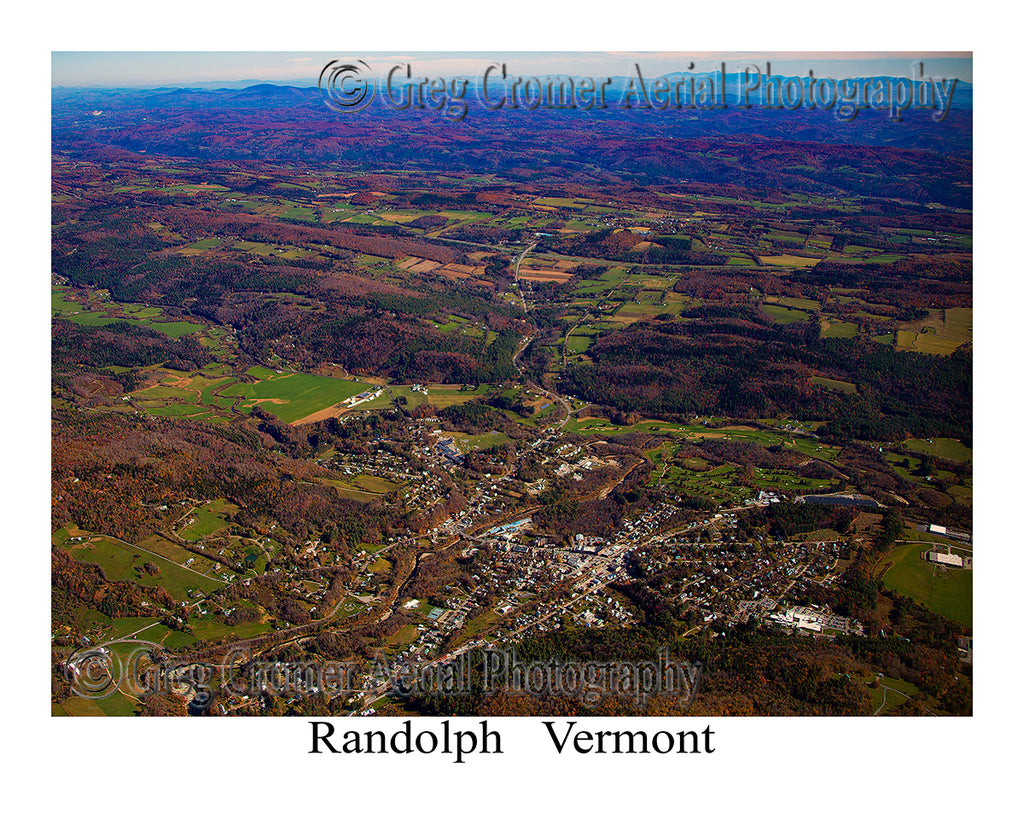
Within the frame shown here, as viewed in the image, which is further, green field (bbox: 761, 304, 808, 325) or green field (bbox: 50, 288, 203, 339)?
green field (bbox: 50, 288, 203, 339)

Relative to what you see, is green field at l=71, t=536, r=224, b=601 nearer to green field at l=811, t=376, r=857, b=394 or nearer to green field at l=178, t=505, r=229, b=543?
green field at l=178, t=505, r=229, b=543

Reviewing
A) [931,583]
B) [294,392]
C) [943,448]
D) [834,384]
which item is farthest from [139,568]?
[834,384]

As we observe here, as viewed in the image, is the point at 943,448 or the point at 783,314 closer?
the point at 943,448

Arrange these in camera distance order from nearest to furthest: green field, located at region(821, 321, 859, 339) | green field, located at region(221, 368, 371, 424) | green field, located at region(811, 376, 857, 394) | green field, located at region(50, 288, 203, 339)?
1. green field, located at region(221, 368, 371, 424)
2. green field, located at region(811, 376, 857, 394)
3. green field, located at region(821, 321, 859, 339)
4. green field, located at region(50, 288, 203, 339)

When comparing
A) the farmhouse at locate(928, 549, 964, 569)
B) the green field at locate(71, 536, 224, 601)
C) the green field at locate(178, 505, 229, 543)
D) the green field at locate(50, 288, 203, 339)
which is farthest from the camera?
the green field at locate(50, 288, 203, 339)

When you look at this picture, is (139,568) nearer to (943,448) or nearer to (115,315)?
(943,448)

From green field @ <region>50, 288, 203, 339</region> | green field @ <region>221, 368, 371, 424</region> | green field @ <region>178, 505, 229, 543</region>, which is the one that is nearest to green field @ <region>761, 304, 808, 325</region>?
green field @ <region>221, 368, 371, 424</region>

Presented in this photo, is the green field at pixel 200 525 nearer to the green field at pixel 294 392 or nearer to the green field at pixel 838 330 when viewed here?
the green field at pixel 294 392
